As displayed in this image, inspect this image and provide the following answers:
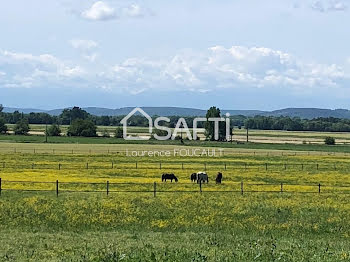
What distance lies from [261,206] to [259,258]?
52.9ft

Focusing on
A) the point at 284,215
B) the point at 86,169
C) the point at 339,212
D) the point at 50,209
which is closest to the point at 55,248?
the point at 50,209

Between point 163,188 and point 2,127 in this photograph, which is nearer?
point 163,188

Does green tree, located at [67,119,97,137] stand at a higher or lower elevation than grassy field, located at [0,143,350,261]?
higher

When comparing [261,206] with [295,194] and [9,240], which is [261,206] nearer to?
[295,194]

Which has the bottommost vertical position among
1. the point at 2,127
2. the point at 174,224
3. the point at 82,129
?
the point at 174,224

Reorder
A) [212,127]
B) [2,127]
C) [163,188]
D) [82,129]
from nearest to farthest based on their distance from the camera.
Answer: [163,188]
[212,127]
[82,129]
[2,127]

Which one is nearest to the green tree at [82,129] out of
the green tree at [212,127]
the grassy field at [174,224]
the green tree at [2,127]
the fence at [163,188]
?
the green tree at [2,127]

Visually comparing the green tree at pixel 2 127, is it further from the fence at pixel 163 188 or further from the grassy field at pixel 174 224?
A: the grassy field at pixel 174 224

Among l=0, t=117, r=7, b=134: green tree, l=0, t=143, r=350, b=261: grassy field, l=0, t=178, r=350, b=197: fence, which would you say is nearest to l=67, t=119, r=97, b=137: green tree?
l=0, t=117, r=7, b=134: green tree

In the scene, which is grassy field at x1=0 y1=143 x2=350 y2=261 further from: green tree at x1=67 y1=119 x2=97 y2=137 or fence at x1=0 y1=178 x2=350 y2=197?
green tree at x1=67 y1=119 x2=97 y2=137

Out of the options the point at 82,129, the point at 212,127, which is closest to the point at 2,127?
the point at 82,129

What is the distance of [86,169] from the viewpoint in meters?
54.4

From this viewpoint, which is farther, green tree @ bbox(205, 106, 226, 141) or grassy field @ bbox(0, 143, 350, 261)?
green tree @ bbox(205, 106, 226, 141)

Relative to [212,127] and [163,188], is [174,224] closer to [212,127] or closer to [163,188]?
[163,188]
